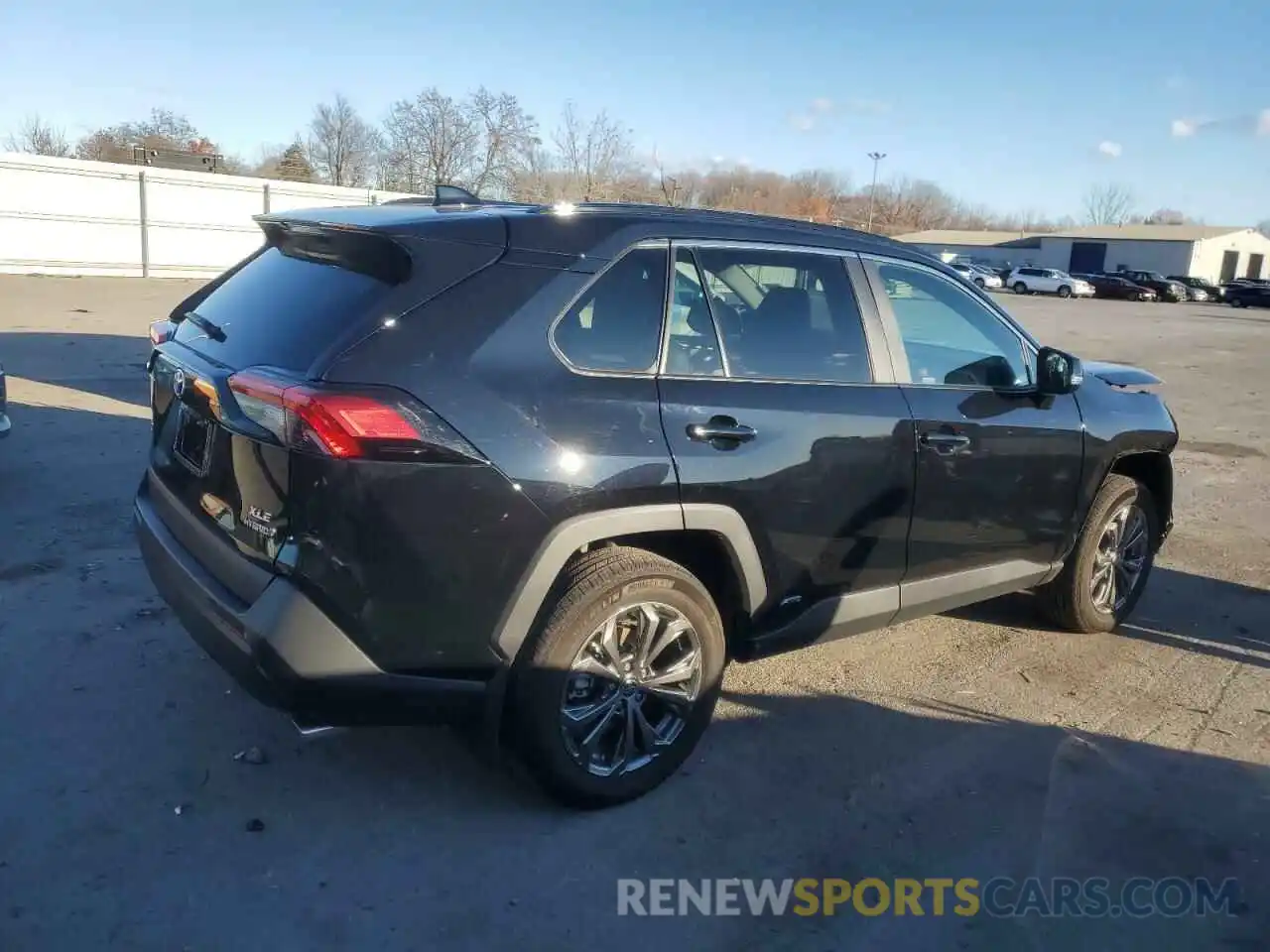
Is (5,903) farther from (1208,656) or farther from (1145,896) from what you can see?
(1208,656)

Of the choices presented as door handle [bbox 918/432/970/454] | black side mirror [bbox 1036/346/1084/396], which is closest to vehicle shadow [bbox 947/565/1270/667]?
black side mirror [bbox 1036/346/1084/396]

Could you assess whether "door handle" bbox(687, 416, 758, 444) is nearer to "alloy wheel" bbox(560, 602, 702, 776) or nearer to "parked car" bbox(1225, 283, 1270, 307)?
"alloy wheel" bbox(560, 602, 702, 776)

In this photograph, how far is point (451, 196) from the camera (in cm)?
408

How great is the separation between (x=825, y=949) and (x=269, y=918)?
5.05 feet

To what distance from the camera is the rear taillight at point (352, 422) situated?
2746mm

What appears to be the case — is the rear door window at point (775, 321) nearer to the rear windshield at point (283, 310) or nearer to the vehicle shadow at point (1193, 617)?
the rear windshield at point (283, 310)

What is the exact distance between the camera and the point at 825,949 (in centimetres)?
285

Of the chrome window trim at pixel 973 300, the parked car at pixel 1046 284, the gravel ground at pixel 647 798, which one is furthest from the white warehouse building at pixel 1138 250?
the gravel ground at pixel 647 798

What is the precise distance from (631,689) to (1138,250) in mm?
84232

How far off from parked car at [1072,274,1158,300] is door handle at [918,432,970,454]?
57.7m

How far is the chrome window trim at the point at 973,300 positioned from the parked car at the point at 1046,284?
55.5 metres

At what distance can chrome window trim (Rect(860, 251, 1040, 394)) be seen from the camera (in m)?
4.05

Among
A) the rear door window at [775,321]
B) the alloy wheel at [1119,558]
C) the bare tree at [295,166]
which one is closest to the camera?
the rear door window at [775,321]

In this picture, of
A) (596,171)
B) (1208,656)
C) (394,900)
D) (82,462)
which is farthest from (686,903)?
(596,171)
